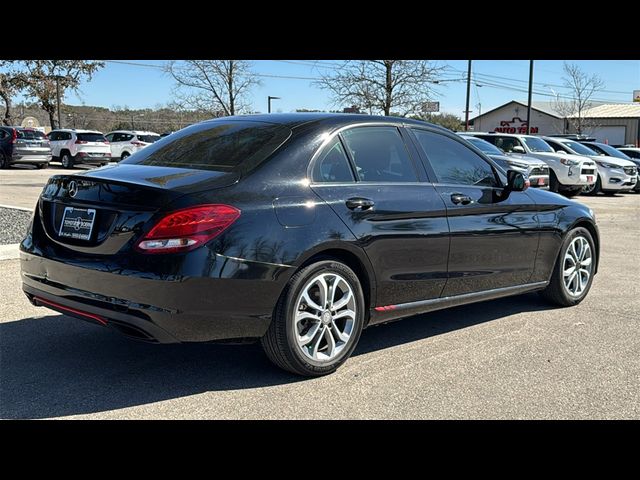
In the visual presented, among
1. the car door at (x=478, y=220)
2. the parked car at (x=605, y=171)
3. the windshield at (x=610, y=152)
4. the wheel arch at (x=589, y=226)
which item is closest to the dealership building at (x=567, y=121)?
the windshield at (x=610, y=152)

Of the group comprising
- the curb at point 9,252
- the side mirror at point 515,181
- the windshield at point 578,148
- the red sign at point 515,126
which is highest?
the red sign at point 515,126

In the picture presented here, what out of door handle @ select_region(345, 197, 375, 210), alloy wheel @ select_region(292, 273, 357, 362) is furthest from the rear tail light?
door handle @ select_region(345, 197, 375, 210)

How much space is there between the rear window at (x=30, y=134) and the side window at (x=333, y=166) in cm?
2486

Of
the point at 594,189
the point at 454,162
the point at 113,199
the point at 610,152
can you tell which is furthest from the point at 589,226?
the point at 610,152

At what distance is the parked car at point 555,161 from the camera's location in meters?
19.2

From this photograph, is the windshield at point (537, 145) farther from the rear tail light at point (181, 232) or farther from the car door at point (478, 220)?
the rear tail light at point (181, 232)

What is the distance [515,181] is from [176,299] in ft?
10.4

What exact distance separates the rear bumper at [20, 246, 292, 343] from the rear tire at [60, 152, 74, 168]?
25978 millimetres

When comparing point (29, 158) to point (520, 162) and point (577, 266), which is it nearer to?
point (520, 162)

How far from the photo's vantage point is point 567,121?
67250mm

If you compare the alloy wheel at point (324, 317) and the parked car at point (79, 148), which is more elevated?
the parked car at point (79, 148)

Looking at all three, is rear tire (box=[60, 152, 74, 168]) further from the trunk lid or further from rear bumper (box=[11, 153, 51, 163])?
the trunk lid

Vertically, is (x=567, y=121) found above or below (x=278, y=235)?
above
